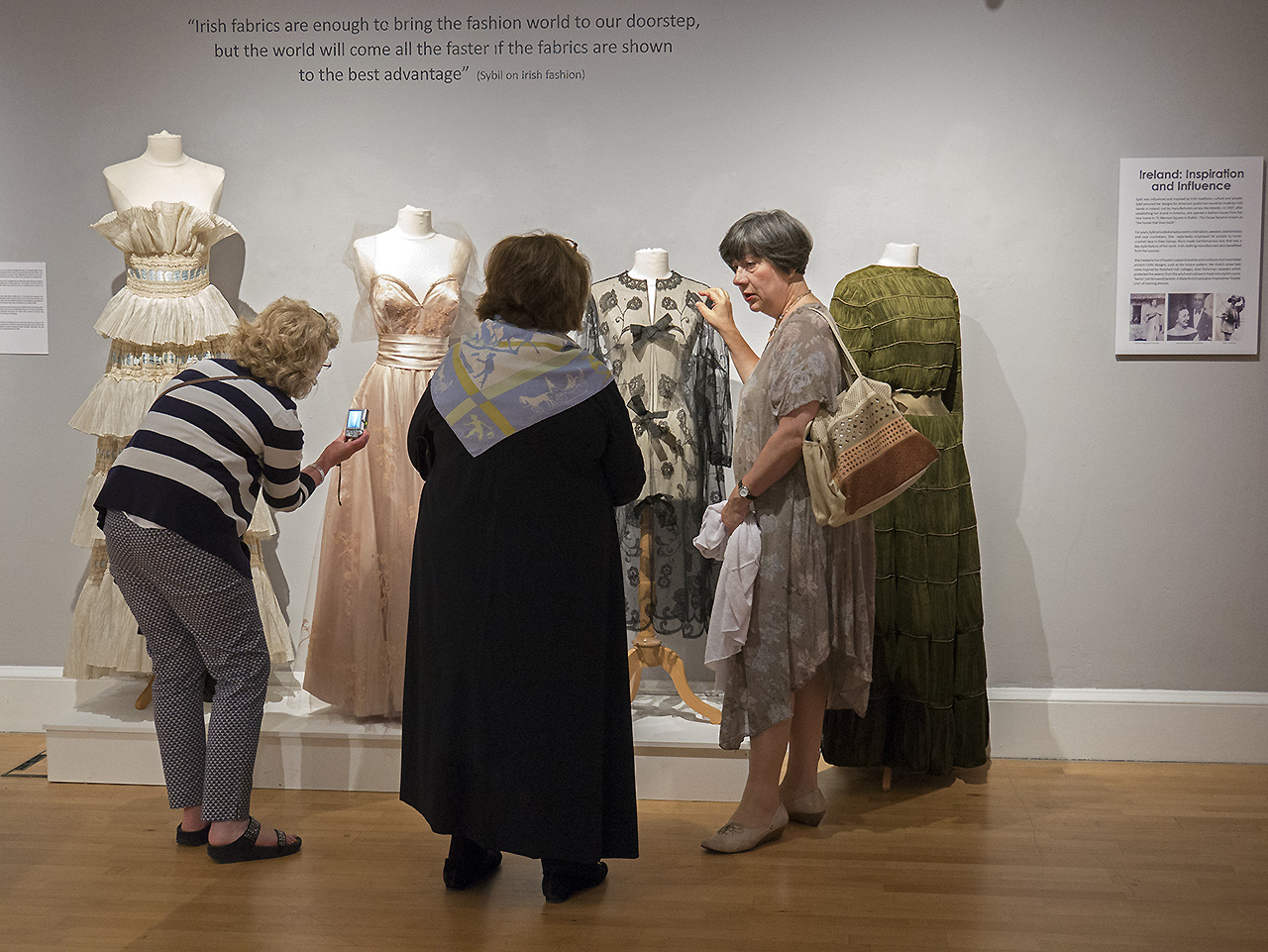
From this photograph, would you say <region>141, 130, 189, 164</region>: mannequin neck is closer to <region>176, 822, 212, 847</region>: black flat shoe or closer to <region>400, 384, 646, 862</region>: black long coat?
<region>400, 384, 646, 862</region>: black long coat

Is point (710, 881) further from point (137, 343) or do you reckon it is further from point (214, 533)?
point (137, 343)

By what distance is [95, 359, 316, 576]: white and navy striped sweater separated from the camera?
2.64 metres

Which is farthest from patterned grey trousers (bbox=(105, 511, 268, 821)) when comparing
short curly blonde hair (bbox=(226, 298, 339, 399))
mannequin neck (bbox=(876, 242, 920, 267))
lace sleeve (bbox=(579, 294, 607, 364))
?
mannequin neck (bbox=(876, 242, 920, 267))

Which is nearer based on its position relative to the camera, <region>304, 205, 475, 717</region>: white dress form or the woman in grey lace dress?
the woman in grey lace dress

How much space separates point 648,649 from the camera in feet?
11.7

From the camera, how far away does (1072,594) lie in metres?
3.78

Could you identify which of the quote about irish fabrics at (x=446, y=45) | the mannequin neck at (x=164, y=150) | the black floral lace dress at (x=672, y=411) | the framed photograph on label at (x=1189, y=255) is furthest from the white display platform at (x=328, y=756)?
the quote about irish fabrics at (x=446, y=45)

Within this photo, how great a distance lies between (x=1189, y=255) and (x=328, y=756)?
3.27 m

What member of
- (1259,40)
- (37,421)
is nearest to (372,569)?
(37,421)

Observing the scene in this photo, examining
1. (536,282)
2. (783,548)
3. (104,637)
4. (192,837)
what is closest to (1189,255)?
(783,548)

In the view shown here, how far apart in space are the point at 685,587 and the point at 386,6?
2292 millimetres

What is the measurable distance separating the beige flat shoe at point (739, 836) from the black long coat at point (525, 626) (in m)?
0.53

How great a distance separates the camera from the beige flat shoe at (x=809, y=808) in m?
3.06

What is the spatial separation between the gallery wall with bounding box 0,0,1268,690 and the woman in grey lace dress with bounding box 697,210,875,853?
1.07m
